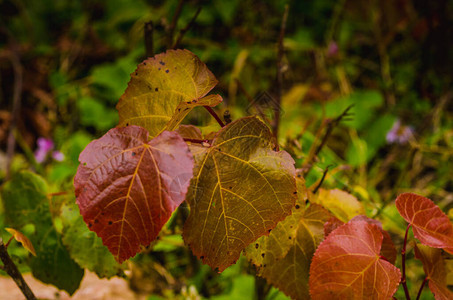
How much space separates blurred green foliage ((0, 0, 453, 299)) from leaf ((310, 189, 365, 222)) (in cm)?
97

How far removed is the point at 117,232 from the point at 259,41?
2.18 metres

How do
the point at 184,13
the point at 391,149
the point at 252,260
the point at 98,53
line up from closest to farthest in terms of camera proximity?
1. the point at 252,260
2. the point at 391,149
3. the point at 184,13
4. the point at 98,53

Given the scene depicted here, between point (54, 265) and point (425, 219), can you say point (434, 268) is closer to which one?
point (425, 219)

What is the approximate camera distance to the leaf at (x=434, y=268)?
21.8 inches

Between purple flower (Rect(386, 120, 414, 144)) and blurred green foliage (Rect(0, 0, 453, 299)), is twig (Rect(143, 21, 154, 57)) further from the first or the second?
A: purple flower (Rect(386, 120, 414, 144))

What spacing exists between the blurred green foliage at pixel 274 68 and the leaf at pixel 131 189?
1.15 meters

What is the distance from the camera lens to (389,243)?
1.92ft

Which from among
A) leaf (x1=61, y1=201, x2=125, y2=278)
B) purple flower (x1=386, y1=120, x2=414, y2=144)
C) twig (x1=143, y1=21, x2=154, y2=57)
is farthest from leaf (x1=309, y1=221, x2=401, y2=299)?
purple flower (x1=386, y1=120, x2=414, y2=144)

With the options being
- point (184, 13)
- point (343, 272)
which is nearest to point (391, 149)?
point (184, 13)

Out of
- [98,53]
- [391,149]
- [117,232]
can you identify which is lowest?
[391,149]

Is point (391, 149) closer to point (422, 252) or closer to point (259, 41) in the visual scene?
point (259, 41)

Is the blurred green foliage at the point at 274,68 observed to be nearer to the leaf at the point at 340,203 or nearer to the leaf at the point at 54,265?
the leaf at the point at 54,265

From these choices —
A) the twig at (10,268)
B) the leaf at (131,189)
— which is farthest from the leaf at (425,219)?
the twig at (10,268)

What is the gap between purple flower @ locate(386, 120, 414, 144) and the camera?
1832mm
